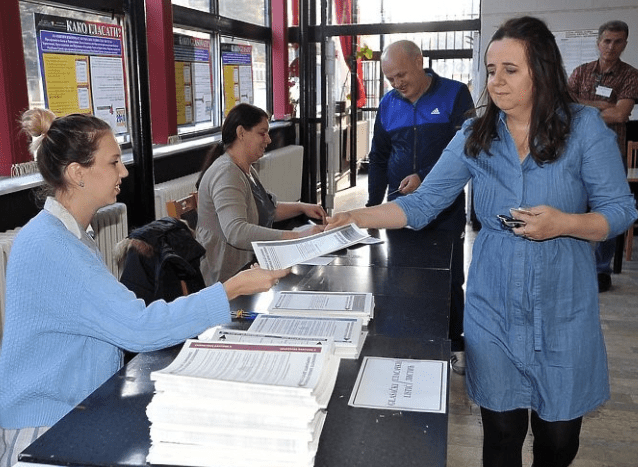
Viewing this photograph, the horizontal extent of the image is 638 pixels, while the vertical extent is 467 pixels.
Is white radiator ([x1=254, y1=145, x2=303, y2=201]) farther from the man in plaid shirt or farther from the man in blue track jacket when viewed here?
the man in plaid shirt

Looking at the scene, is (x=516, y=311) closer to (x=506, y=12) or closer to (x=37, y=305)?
(x=37, y=305)

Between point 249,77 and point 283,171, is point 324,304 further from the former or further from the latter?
point 249,77

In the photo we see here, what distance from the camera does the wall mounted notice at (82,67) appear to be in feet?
11.2

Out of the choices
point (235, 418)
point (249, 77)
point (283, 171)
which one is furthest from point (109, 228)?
point (249, 77)

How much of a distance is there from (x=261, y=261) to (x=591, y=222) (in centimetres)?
86

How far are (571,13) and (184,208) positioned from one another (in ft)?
15.0

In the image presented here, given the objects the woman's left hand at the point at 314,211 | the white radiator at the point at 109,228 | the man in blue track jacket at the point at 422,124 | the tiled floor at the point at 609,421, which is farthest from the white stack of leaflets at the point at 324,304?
the white radiator at the point at 109,228

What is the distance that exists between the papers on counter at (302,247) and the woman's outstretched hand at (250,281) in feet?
0.08

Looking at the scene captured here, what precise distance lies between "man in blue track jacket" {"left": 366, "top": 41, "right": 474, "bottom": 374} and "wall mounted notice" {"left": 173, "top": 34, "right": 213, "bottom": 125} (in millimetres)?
1840

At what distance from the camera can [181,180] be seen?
15.4 feet

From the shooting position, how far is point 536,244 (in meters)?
1.74

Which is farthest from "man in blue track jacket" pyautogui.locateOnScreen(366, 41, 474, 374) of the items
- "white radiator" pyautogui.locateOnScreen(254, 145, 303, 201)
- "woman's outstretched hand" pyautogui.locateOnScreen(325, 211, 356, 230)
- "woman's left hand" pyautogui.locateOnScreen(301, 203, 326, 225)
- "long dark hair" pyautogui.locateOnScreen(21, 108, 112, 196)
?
"white radiator" pyautogui.locateOnScreen(254, 145, 303, 201)

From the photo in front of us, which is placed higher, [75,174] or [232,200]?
[75,174]

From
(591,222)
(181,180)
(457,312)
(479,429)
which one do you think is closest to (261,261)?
(591,222)
